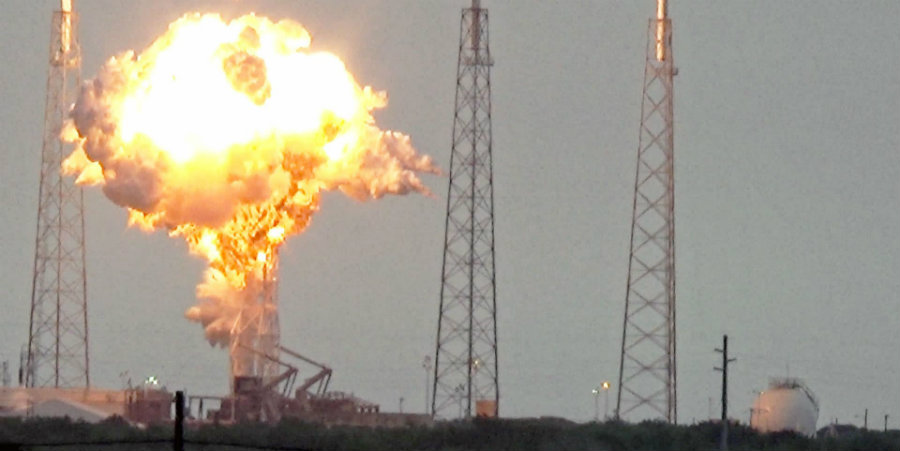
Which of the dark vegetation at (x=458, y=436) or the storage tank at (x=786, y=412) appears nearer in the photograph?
the dark vegetation at (x=458, y=436)

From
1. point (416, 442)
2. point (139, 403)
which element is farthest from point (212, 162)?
point (416, 442)

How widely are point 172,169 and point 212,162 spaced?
205 cm

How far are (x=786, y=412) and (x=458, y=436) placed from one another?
24.6m

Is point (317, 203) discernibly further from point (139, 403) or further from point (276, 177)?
point (139, 403)

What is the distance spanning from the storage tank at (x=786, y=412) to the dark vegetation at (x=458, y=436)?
169 centimetres

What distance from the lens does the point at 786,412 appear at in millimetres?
144625

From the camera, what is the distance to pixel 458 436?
127000mm

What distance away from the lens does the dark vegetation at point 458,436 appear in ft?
381

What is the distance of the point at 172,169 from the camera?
140 meters

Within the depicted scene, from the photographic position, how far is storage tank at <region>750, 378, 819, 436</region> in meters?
144

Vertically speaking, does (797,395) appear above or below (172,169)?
below

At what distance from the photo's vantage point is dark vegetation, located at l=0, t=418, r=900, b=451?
116250 mm

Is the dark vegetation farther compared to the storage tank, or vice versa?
the storage tank

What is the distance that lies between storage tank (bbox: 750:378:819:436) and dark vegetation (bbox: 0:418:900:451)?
169cm
